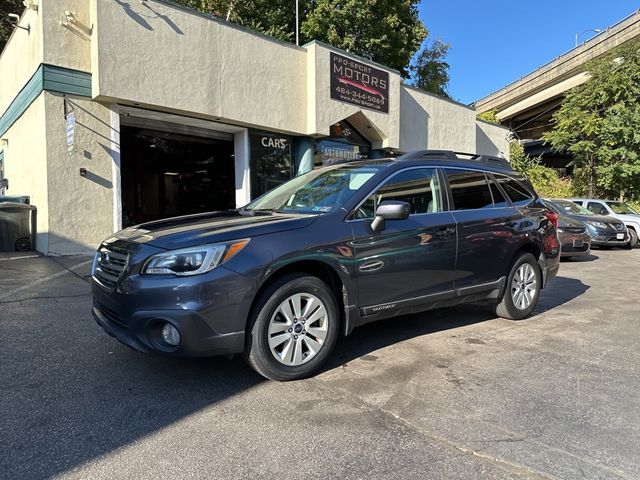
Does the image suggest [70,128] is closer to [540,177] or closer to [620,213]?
[620,213]

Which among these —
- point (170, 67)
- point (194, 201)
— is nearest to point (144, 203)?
point (194, 201)

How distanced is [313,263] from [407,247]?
0.98m

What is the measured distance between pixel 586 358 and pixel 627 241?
1226cm

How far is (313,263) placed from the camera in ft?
12.6

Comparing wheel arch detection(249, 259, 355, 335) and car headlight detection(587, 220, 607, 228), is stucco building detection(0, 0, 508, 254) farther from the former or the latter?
wheel arch detection(249, 259, 355, 335)

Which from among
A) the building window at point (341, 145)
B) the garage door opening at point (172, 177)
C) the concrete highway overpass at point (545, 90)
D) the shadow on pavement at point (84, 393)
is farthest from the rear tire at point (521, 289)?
the concrete highway overpass at point (545, 90)

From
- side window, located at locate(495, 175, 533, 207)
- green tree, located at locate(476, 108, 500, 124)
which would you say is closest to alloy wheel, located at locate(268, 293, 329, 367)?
side window, located at locate(495, 175, 533, 207)

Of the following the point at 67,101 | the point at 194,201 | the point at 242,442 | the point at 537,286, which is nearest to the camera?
the point at 242,442

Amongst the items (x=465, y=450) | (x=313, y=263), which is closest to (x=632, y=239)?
(x=313, y=263)

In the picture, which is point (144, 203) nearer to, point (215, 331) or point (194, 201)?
point (194, 201)

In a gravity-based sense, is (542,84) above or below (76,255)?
above

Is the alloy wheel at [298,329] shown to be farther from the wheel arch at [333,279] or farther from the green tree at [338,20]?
the green tree at [338,20]

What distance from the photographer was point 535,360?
4.34m

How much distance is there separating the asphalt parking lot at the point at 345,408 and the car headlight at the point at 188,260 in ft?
2.97
